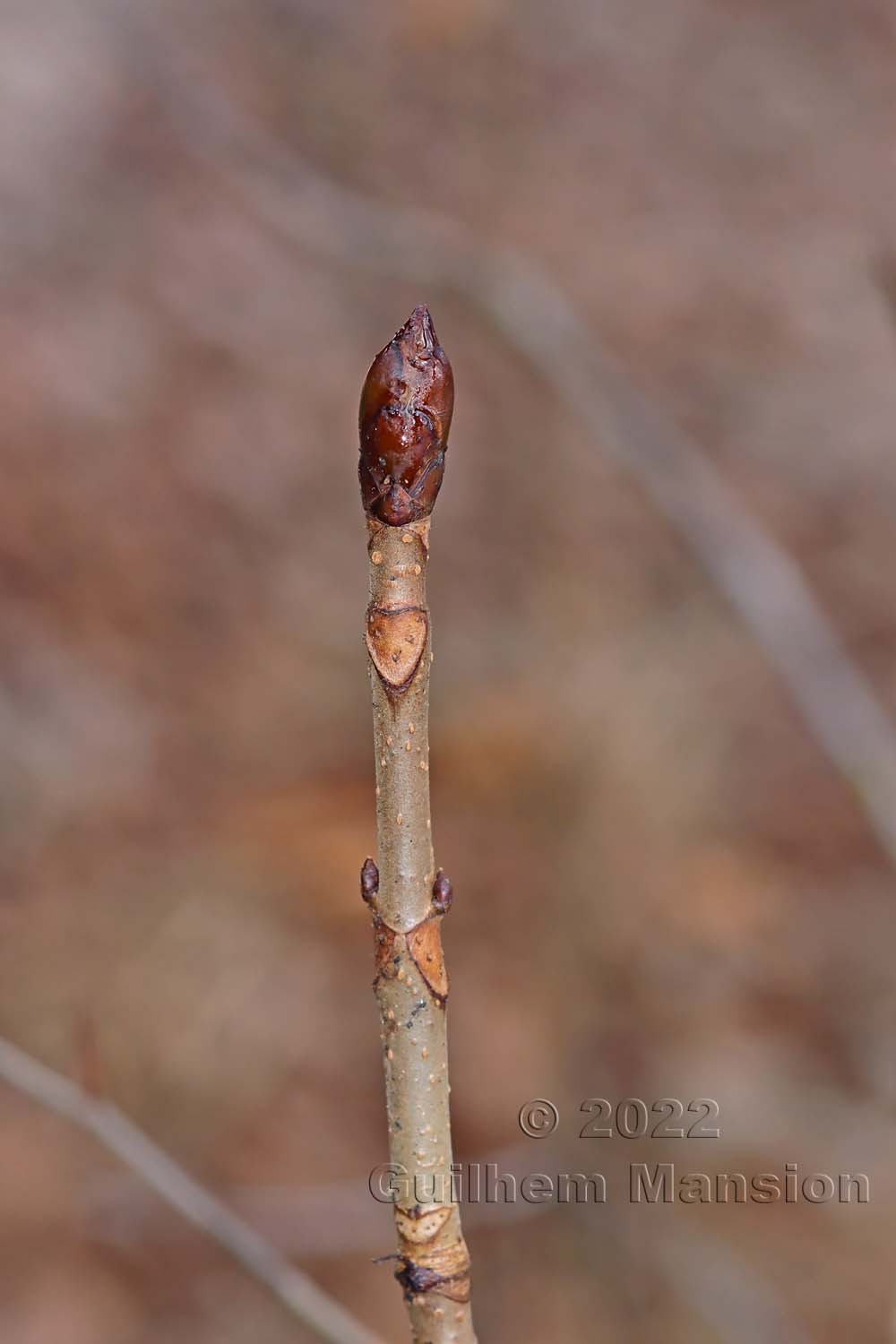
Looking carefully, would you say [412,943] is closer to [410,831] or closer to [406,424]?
[410,831]

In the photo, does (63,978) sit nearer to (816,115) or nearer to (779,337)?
(779,337)

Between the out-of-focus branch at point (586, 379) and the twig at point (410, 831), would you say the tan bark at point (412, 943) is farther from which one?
the out-of-focus branch at point (586, 379)

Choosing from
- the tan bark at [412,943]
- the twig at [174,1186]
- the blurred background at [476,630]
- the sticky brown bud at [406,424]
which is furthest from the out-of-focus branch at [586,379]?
the sticky brown bud at [406,424]

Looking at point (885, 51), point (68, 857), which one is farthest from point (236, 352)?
point (885, 51)

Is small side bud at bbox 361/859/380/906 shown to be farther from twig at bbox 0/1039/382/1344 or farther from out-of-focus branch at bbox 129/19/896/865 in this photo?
out-of-focus branch at bbox 129/19/896/865

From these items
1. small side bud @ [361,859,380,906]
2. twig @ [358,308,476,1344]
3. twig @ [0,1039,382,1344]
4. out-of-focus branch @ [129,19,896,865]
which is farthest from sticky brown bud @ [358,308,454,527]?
out-of-focus branch @ [129,19,896,865]

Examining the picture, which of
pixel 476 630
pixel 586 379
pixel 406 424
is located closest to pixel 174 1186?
pixel 406 424
